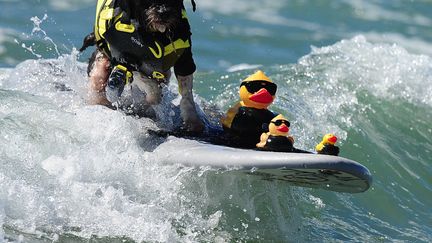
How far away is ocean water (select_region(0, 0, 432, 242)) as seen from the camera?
17.4ft

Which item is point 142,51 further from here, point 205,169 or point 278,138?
point 278,138

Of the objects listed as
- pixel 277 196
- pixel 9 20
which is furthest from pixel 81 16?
pixel 277 196

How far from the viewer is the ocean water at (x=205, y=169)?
209 inches

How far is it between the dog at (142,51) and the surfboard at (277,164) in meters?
0.54

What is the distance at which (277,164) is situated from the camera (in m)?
5.08

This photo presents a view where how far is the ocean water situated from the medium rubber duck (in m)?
0.29

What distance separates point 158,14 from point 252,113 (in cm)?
88

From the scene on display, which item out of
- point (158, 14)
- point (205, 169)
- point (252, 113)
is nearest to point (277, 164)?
point (205, 169)

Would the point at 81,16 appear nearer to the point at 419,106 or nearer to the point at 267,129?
the point at 419,106

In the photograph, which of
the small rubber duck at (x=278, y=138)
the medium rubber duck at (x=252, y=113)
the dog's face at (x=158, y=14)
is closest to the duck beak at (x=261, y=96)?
the medium rubber duck at (x=252, y=113)

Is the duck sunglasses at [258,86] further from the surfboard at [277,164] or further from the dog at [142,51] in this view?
the dog at [142,51]

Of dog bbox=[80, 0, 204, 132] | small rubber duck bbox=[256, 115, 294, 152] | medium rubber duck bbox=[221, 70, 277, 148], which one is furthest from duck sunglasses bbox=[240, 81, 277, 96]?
dog bbox=[80, 0, 204, 132]

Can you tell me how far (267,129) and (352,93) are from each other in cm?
384

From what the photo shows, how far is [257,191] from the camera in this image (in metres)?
5.84
